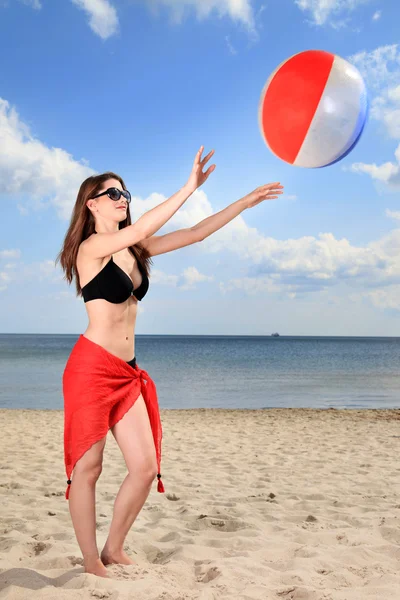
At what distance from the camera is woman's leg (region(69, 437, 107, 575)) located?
2.73 meters

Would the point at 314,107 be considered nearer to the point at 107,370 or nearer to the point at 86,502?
the point at 107,370

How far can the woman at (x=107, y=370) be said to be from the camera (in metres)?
2.74

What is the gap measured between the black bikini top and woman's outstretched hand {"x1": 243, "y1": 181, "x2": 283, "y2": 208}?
912 mm

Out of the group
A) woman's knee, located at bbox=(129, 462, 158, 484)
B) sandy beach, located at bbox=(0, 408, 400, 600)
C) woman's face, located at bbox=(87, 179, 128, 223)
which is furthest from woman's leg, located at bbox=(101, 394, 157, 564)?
woman's face, located at bbox=(87, 179, 128, 223)

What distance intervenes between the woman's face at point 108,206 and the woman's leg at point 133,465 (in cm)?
101

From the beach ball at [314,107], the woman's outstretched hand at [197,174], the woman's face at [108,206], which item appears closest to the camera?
the woman's outstretched hand at [197,174]

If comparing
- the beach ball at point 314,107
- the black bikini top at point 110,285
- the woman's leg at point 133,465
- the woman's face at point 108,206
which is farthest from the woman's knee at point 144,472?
the beach ball at point 314,107

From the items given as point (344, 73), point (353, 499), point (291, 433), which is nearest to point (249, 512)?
point (353, 499)

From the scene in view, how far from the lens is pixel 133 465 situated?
2.79 metres

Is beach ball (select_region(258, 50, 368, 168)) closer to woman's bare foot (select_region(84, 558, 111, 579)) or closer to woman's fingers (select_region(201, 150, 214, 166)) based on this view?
woman's fingers (select_region(201, 150, 214, 166))

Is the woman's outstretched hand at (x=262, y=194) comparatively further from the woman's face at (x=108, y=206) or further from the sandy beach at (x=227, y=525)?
the sandy beach at (x=227, y=525)

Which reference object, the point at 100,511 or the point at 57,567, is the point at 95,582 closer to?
the point at 57,567

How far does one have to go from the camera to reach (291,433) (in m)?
9.04

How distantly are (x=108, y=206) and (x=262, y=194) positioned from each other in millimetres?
921
